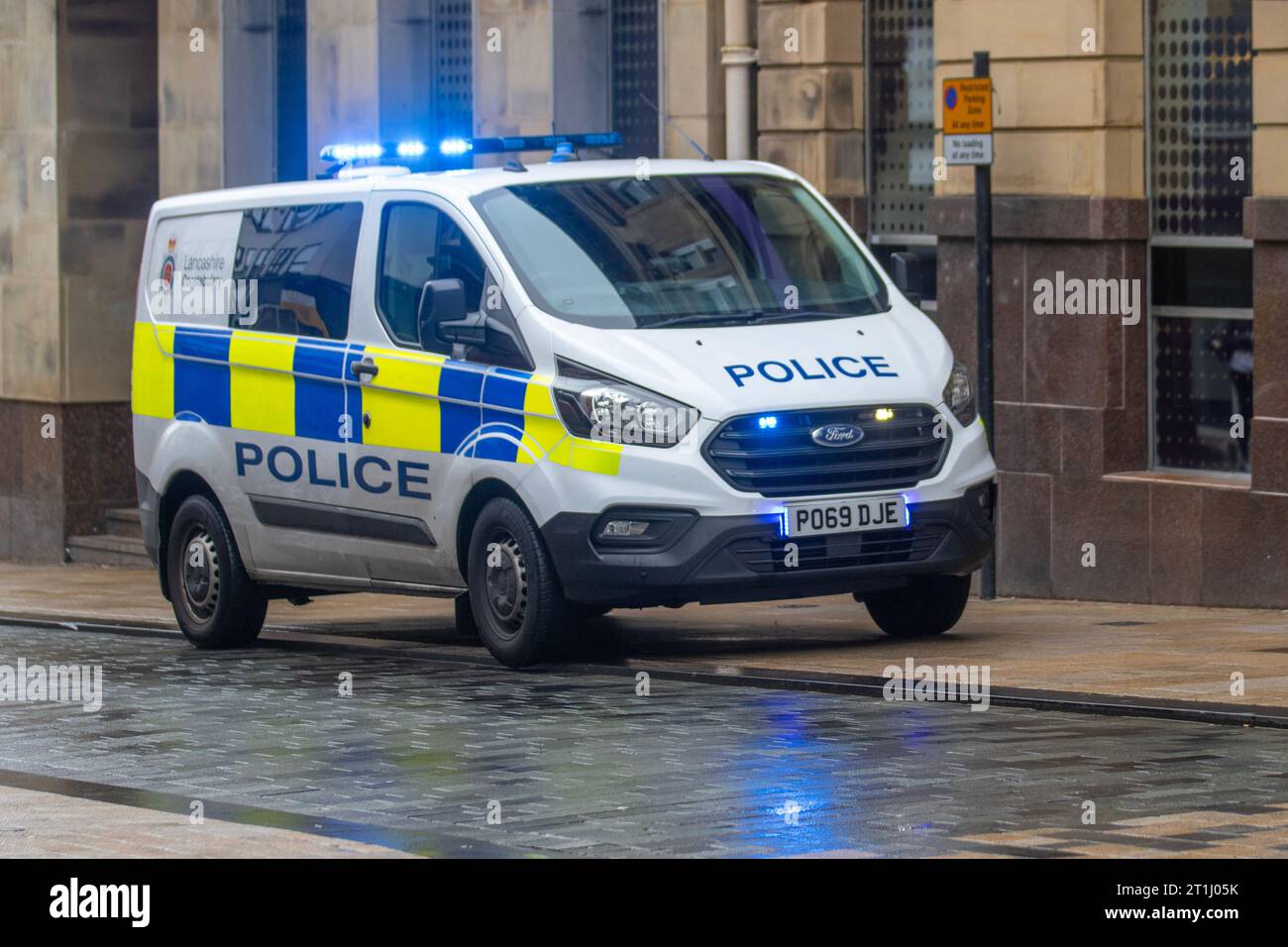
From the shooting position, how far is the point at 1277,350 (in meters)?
15.1

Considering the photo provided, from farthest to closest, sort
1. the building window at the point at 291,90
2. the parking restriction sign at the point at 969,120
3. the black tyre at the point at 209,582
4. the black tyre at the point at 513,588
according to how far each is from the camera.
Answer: the building window at the point at 291,90 < the parking restriction sign at the point at 969,120 < the black tyre at the point at 209,582 < the black tyre at the point at 513,588

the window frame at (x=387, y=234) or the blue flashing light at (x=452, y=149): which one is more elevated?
the blue flashing light at (x=452, y=149)

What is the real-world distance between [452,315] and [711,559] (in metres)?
1.61

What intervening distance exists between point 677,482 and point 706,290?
1.10m

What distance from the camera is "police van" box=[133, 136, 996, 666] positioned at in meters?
11.9

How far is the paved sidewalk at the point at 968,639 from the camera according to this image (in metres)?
11.5

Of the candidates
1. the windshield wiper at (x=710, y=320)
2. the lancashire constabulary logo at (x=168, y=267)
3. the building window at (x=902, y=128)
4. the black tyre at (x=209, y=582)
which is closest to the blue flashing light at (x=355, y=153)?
the lancashire constabulary logo at (x=168, y=267)

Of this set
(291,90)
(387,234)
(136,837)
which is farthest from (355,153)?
(291,90)

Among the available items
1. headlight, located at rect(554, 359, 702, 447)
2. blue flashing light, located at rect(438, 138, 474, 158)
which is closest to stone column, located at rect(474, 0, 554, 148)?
blue flashing light, located at rect(438, 138, 474, 158)

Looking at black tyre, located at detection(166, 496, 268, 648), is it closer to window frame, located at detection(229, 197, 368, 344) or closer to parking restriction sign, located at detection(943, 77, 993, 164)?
window frame, located at detection(229, 197, 368, 344)

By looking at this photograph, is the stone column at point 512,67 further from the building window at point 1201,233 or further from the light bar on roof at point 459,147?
the light bar on roof at point 459,147

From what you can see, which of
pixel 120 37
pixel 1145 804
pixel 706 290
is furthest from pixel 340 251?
pixel 120 37

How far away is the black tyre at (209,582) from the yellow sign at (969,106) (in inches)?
173

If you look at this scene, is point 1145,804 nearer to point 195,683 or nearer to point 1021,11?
point 195,683
